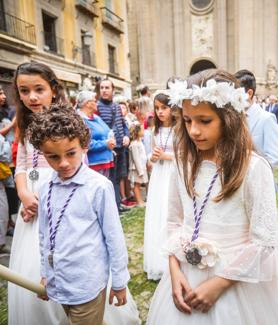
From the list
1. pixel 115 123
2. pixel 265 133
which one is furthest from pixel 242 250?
pixel 115 123

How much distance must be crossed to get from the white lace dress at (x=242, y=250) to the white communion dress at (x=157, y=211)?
155 centimetres

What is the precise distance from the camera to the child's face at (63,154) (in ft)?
4.97

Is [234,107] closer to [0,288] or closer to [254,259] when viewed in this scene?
[254,259]

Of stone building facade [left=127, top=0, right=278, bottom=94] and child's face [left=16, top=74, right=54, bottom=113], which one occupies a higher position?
stone building facade [left=127, top=0, right=278, bottom=94]

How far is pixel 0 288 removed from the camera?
3031mm

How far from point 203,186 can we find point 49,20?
14.6 meters

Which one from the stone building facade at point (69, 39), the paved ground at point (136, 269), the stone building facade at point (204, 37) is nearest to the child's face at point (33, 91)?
the paved ground at point (136, 269)

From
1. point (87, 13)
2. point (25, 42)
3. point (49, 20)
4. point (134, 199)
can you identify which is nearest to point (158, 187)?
point (134, 199)

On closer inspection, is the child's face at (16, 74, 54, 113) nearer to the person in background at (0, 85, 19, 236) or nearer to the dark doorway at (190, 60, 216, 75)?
the person in background at (0, 85, 19, 236)

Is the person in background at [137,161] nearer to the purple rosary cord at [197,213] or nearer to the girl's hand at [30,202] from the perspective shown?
the girl's hand at [30,202]

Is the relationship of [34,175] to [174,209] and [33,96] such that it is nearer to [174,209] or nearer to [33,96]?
[33,96]

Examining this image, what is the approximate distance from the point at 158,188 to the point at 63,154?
178 centimetres

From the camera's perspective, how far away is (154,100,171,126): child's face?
10.5 feet

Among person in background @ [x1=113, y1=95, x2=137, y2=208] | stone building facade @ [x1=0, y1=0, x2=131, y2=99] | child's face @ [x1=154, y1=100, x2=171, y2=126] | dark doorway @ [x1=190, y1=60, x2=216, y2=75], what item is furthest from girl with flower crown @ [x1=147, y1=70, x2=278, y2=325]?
dark doorway @ [x1=190, y1=60, x2=216, y2=75]
